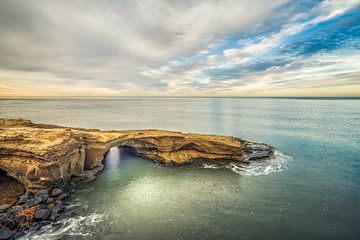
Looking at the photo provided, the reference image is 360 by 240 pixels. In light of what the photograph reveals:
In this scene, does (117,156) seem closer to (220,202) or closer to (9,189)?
(9,189)

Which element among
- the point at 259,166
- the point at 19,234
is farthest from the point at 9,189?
the point at 259,166

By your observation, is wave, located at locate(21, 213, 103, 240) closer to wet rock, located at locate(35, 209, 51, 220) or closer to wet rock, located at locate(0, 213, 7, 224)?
wet rock, located at locate(35, 209, 51, 220)

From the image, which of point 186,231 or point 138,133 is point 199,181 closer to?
point 186,231

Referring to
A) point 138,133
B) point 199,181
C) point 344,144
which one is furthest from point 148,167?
point 344,144

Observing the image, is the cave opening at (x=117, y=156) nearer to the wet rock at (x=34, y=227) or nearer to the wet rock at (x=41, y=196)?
the wet rock at (x=41, y=196)

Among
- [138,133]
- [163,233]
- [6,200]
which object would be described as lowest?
[163,233]
